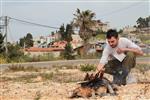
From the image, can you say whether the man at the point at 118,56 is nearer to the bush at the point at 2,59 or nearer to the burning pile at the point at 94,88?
the burning pile at the point at 94,88

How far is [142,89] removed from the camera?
9.44 meters

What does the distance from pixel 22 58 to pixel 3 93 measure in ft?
116

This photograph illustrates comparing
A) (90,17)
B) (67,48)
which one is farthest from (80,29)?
(67,48)

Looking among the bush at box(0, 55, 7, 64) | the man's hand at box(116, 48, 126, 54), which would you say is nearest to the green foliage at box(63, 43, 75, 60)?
the bush at box(0, 55, 7, 64)

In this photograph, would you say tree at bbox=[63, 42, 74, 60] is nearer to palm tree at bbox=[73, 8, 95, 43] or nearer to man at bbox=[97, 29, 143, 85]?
Result: palm tree at bbox=[73, 8, 95, 43]

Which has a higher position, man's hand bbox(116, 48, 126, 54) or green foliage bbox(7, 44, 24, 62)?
man's hand bbox(116, 48, 126, 54)

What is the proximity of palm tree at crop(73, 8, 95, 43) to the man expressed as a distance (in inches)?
2391

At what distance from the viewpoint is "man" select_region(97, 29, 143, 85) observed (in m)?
9.79

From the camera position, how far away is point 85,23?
72.2m

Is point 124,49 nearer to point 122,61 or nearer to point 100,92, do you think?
point 122,61

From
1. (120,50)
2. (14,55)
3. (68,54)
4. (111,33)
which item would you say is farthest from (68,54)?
(111,33)

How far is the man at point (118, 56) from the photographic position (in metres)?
9.79

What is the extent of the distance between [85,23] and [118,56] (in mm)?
62156

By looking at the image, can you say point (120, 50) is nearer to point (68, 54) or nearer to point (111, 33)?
point (111, 33)
